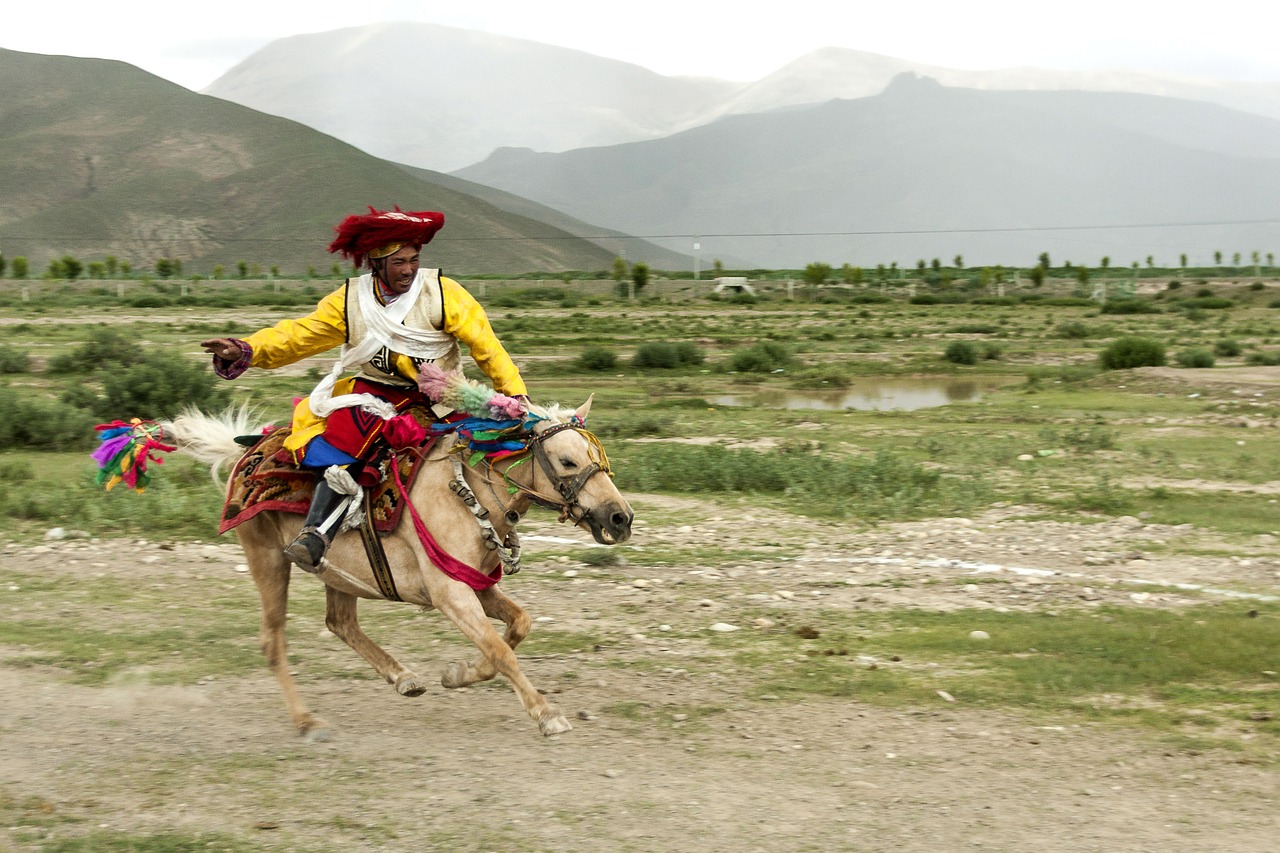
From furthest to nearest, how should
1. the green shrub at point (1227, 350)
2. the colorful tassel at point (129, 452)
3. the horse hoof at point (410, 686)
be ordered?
the green shrub at point (1227, 350)
the colorful tassel at point (129, 452)
the horse hoof at point (410, 686)

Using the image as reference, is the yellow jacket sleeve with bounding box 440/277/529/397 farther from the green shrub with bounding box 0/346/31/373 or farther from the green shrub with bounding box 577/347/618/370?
the green shrub with bounding box 0/346/31/373

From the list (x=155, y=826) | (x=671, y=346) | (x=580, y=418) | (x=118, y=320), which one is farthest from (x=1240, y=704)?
(x=118, y=320)

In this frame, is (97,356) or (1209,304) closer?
(97,356)

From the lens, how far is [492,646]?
580cm

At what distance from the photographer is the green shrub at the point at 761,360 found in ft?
88.5

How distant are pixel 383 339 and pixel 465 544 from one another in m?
1.07

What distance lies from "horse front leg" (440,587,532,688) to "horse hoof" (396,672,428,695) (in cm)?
13

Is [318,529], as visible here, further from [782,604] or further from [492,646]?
[782,604]

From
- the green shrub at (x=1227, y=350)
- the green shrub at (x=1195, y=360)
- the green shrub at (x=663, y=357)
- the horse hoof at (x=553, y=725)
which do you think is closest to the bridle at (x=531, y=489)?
the horse hoof at (x=553, y=725)

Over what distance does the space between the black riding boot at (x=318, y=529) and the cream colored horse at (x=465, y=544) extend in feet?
0.45

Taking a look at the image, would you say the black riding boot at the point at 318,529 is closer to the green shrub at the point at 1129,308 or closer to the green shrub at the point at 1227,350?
the green shrub at the point at 1227,350

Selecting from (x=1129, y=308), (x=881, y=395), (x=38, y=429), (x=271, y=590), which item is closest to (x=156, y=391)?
(x=38, y=429)

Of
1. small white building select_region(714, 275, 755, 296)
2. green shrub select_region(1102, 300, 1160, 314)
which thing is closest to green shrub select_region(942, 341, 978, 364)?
green shrub select_region(1102, 300, 1160, 314)

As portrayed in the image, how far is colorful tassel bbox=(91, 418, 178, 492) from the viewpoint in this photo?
7.00 metres
